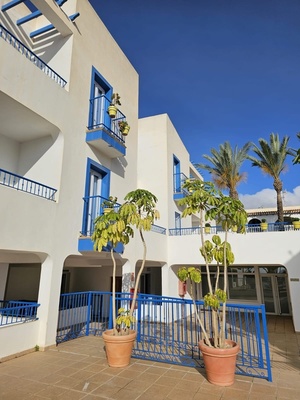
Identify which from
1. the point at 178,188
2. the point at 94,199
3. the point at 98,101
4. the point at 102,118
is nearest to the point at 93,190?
the point at 94,199

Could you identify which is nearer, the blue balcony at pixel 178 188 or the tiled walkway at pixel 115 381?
the tiled walkway at pixel 115 381

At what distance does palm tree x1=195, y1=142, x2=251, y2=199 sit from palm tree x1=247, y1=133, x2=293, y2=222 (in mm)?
1261

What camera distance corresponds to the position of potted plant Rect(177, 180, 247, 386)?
474cm

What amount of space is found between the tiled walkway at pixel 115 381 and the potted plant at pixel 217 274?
1.13ft

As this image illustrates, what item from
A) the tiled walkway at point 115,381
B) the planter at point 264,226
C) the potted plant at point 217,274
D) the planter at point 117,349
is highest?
the planter at point 264,226

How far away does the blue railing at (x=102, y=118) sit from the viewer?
9641 mm

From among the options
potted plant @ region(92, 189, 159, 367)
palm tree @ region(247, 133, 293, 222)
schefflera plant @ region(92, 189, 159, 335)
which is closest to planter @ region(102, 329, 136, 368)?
potted plant @ region(92, 189, 159, 367)

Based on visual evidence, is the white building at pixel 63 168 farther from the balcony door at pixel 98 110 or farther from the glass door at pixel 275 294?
the glass door at pixel 275 294

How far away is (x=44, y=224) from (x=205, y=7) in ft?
29.3

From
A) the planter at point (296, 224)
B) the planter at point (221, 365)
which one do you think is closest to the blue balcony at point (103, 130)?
the planter at point (221, 365)

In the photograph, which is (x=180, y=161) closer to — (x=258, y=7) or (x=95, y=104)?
(x=95, y=104)

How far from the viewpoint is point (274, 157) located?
677 inches

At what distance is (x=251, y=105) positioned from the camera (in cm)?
1254

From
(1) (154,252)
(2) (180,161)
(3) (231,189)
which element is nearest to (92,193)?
(1) (154,252)
